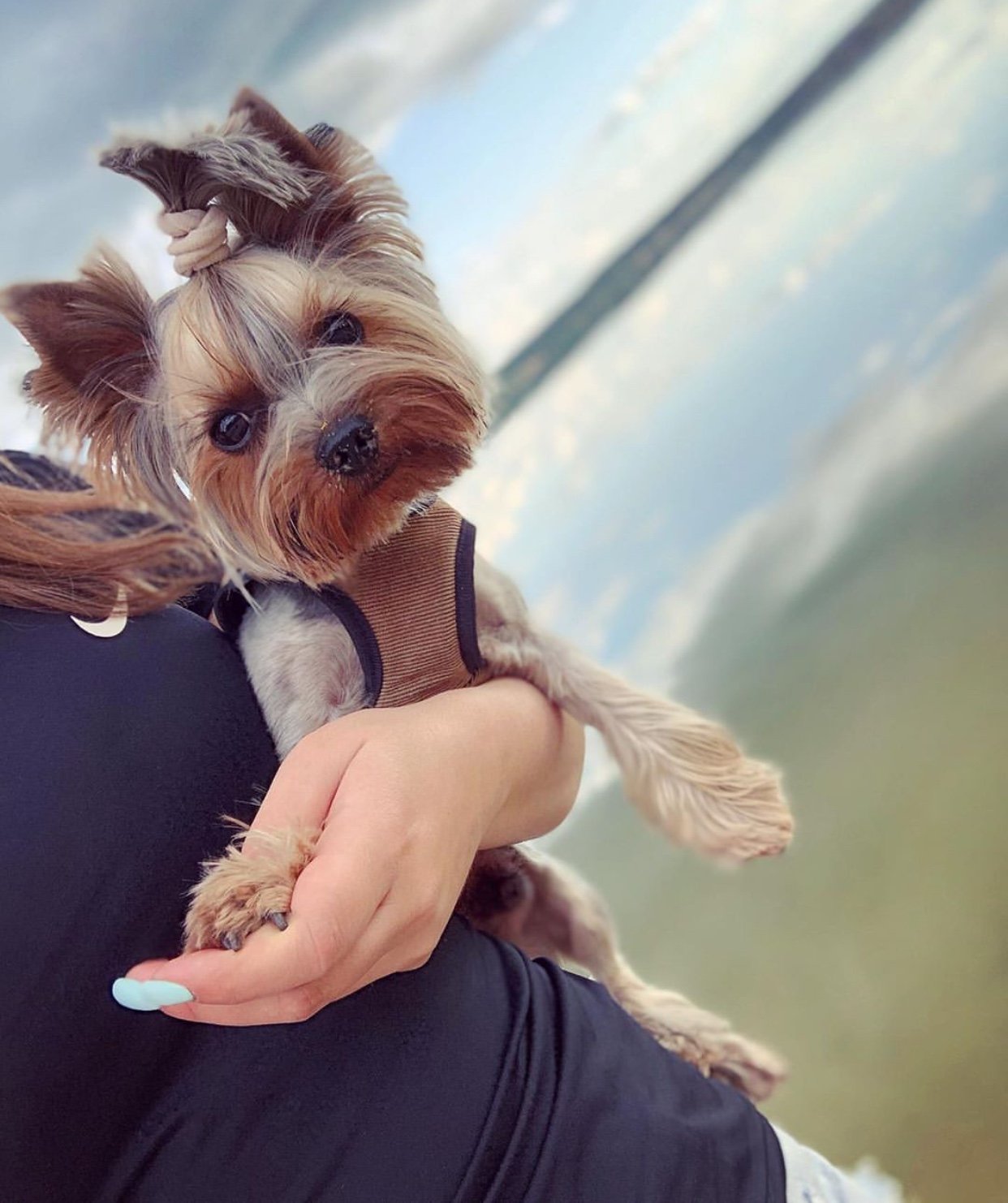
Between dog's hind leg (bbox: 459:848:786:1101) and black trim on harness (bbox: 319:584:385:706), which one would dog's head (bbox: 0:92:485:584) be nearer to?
black trim on harness (bbox: 319:584:385:706)

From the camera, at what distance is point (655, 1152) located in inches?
31.3

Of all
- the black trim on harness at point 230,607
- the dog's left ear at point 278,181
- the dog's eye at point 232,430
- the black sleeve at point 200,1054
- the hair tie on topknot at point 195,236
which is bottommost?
the black sleeve at point 200,1054

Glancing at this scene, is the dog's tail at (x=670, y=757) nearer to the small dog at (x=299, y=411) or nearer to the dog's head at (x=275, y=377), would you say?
the small dog at (x=299, y=411)

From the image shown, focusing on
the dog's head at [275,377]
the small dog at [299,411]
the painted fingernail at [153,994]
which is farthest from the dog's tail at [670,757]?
the painted fingernail at [153,994]

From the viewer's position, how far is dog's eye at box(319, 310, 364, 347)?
110 cm

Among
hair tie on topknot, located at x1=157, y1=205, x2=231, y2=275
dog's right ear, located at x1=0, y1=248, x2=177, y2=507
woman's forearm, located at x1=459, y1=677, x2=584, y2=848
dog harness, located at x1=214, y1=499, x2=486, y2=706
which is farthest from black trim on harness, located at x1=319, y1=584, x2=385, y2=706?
hair tie on topknot, located at x1=157, y1=205, x2=231, y2=275

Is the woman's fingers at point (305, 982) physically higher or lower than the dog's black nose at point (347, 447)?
lower

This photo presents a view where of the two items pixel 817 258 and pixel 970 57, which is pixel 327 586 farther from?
pixel 970 57

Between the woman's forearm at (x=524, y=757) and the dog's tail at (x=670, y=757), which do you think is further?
the dog's tail at (x=670, y=757)

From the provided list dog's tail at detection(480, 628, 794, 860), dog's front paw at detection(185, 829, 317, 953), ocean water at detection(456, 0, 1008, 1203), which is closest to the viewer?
dog's front paw at detection(185, 829, 317, 953)

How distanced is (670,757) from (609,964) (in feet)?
1.20

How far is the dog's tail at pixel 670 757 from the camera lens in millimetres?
1216

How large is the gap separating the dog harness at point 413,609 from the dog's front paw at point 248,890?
0.26 metres

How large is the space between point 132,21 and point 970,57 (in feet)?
10.4
